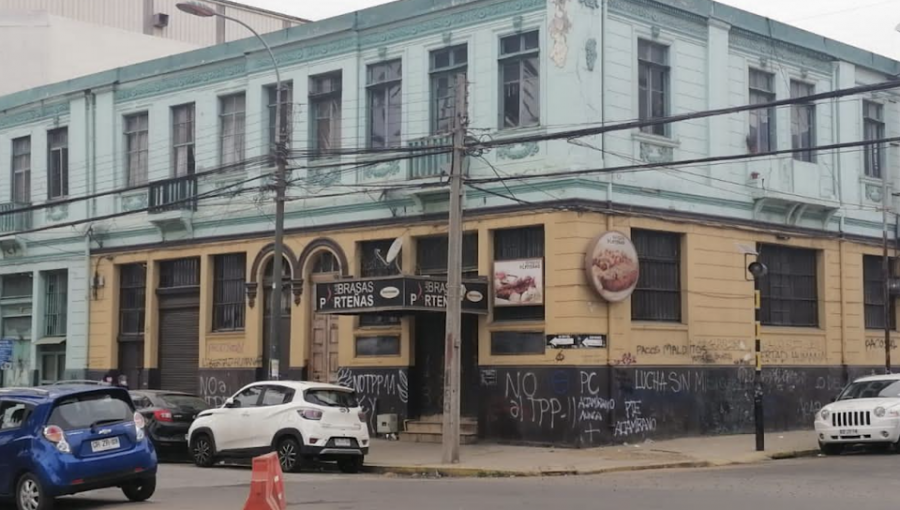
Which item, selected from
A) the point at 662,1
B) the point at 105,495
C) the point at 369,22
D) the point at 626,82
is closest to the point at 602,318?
the point at 626,82

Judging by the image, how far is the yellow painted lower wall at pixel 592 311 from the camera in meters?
25.9

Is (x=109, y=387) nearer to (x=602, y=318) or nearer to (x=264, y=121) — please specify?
(x=602, y=318)

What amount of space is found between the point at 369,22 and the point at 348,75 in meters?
1.34

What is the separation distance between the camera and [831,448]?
25031 mm

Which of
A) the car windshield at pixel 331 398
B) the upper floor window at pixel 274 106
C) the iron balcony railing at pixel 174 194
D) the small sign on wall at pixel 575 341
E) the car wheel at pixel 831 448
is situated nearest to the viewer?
the car windshield at pixel 331 398

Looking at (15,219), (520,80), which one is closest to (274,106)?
(520,80)

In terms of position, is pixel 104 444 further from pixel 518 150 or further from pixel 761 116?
pixel 761 116

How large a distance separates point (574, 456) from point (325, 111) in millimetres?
11435

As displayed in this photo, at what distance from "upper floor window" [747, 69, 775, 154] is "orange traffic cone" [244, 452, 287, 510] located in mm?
20079

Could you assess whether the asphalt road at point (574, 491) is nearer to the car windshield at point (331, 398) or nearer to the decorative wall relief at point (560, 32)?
the car windshield at point (331, 398)

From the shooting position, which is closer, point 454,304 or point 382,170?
point 454,304

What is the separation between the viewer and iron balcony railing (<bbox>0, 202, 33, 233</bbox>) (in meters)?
38.2

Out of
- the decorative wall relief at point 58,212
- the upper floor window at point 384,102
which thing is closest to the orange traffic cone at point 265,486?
the upper floor window at point 384,102

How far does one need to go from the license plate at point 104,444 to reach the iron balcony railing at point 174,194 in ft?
56.0
